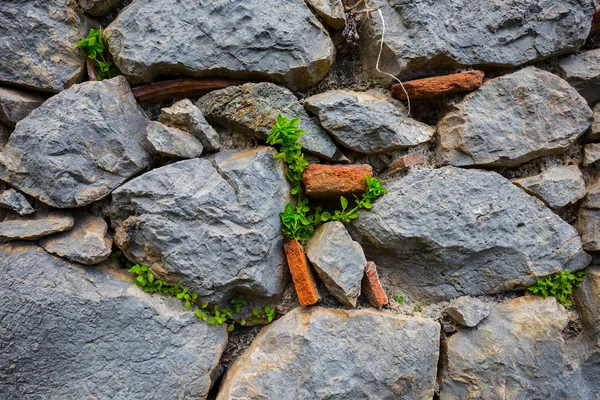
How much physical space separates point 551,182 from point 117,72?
2.02 meters

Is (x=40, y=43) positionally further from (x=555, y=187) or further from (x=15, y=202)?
(x=555, y=187)

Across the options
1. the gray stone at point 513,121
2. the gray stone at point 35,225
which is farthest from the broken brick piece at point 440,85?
the gray stone at point 35,225

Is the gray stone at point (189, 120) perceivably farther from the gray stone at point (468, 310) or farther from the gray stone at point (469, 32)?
the gray stone at point (468, 310)

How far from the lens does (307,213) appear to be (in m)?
1.76

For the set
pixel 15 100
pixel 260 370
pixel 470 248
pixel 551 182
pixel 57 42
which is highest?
pixel 57 42

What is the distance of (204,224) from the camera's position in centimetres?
155

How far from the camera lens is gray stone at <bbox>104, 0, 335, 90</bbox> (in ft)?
5.18

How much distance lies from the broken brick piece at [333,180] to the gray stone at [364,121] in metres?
0.12

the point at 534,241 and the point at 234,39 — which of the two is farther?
the point at 534,241

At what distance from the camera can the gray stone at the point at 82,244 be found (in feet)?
4.87

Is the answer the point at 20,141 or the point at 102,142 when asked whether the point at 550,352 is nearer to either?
the point at 102,142

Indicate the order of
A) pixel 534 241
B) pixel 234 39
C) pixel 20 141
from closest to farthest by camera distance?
pixel 20 141 → pixel 234 39 → pixel 534 241

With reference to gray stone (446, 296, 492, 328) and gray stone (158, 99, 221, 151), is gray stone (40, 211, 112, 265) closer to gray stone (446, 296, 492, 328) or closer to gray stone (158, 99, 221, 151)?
gray stone (158, 99, 221, 151)

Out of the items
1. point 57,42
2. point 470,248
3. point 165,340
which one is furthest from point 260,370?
point 57,42
